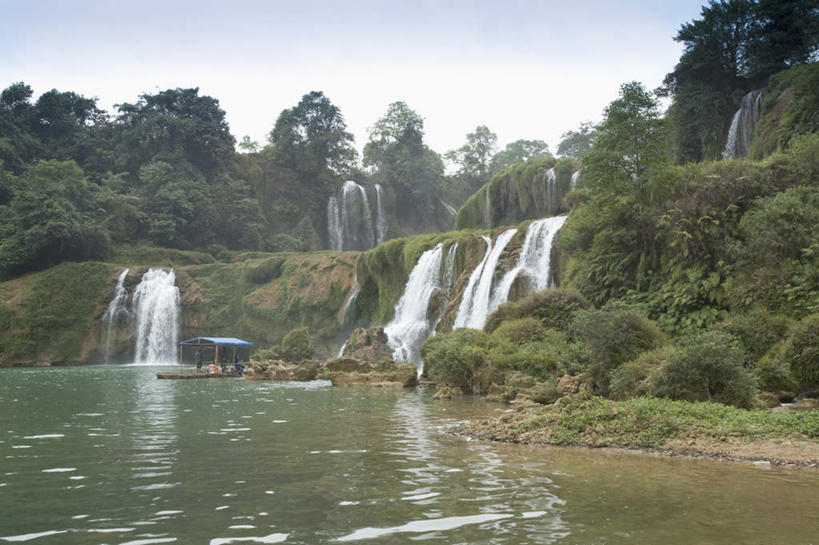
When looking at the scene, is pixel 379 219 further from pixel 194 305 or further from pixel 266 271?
pixel 194 305

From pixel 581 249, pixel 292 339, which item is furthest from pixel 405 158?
pixel 581 249

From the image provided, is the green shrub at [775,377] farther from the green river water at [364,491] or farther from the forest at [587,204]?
the green river water at [364,491]

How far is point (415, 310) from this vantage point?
125 feet

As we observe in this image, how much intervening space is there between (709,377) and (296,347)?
3247 centimetres

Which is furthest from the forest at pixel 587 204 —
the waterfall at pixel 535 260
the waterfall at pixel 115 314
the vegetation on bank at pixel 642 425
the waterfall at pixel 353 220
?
the waterfall at pixel 115 314

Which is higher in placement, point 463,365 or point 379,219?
point 379,219

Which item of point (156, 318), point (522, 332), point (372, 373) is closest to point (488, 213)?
point (372, 373)

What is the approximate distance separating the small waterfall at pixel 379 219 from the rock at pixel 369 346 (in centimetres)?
3512

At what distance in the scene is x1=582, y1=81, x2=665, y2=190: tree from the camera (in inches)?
1039

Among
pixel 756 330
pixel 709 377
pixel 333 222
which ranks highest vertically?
pixel 333 222

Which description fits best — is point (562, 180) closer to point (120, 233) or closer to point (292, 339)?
point (292, 339)

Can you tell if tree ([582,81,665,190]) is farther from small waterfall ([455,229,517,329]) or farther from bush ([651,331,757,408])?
bush ([651,331,757,408])

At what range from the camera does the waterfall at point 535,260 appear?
1187 inches

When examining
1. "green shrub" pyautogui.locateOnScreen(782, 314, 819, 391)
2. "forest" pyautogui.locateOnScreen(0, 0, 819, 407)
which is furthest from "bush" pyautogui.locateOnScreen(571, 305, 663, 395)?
"green shrub" pyautogui.locateOnScreen(782, 314, 819, 391)
